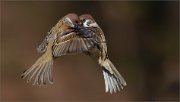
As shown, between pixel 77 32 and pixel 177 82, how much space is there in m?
5.46

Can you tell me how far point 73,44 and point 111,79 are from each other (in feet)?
1.50

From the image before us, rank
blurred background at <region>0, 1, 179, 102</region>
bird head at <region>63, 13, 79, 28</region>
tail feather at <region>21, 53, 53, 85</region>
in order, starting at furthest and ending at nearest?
1. blurred background at <region>0, 1, 179, 102</region>
2. tail feather at <region>21, 53, 53, 85</region>
3. bird head at <region>63, 13, 79, 28</region>

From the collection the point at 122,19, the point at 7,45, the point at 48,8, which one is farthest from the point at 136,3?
the point at 7,45

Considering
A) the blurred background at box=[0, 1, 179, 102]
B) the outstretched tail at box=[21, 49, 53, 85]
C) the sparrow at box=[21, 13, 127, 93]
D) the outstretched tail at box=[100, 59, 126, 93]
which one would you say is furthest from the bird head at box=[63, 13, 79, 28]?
the blurred background at box=[0, 1, 179, 102]

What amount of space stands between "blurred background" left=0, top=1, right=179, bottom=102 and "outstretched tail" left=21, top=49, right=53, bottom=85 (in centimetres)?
434

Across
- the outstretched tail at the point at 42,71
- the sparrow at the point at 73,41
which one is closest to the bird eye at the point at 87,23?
the sparrow at the point at 73,41

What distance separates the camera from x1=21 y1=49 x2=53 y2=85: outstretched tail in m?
2.18

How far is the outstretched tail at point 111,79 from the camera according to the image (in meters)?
2.33

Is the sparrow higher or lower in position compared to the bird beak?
lower

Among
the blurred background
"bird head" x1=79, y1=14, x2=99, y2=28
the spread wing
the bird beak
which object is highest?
"bird head" x1=79, y1=14, x2=99, y2=28

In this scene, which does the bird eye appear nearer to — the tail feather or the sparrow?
the sparrow

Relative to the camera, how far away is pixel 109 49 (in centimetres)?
729

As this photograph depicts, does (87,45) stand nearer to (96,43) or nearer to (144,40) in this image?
(96,43)

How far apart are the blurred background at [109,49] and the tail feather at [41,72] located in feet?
14.2
